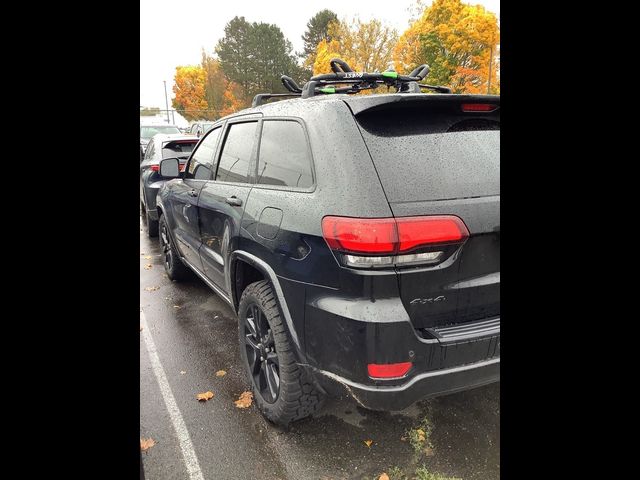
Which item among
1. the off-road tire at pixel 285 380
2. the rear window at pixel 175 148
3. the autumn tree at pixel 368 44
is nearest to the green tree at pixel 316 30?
the autumn tree at pixel 368 44

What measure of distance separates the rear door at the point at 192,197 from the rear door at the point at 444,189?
2.03 m

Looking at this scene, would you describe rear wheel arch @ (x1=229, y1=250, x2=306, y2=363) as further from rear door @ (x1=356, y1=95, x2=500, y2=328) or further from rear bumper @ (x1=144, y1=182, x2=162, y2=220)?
rear bumper @ (x1=144, y1=182, x2=162, y2=220)

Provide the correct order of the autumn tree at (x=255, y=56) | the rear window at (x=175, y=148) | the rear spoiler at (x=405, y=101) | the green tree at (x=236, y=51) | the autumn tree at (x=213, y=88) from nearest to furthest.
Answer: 1. the rear spoiler at (x=405, y=101)
2. the rear window at (x=175, y=148)
3. the autumn tree at (x=213, y=88)
4. the autumn tree at (x=255, y=56)
5. the green tree at (x=236, y=51)

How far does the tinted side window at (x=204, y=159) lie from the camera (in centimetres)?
364

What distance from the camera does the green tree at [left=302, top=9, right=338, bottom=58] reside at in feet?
179

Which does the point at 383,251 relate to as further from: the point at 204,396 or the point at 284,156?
the point at 204,396

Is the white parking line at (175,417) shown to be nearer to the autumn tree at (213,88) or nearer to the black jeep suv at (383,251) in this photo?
the black jeep suv at (383,251)

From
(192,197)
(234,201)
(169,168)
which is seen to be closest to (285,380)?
(234,201)

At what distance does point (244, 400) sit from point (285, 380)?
0.70m

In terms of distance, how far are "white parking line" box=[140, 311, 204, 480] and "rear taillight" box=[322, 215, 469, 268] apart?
145 centimetres

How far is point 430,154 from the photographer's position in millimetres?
1960

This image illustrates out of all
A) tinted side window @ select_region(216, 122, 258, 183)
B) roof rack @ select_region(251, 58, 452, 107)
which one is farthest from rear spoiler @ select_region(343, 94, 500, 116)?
tinted side window @ select_region(216, 122, 258, 183)
